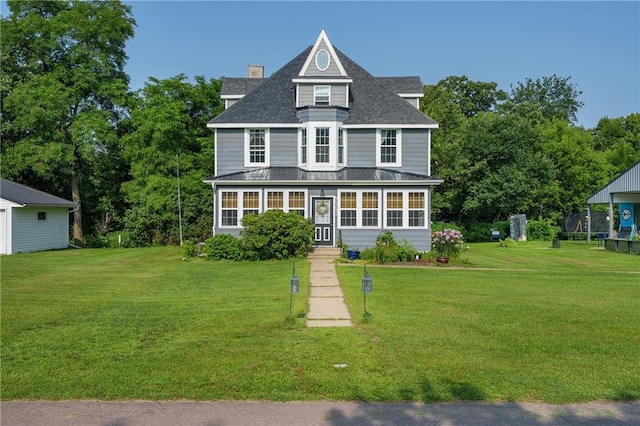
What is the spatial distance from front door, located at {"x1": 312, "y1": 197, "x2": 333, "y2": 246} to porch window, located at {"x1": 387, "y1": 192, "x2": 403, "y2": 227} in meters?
2.64

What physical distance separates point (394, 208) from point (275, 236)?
6001mm

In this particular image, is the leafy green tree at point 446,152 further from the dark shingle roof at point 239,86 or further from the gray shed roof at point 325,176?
the dark shingle roof at point 239,86

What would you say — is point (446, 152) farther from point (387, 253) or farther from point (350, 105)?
point (387, 253)

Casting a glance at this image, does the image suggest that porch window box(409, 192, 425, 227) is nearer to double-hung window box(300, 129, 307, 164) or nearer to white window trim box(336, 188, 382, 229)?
white window trim box(336, 188, 382, 229)

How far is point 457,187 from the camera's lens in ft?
117

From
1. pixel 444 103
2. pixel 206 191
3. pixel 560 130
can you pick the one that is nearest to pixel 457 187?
pixel 444 103

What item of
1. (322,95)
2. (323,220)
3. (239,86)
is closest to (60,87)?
(239,86)

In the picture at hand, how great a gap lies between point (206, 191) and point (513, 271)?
20643mm

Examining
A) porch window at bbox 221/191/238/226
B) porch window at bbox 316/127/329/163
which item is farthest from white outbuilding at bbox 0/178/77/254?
porch window at bbox 316/127/329/163

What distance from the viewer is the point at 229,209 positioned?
23531 mm

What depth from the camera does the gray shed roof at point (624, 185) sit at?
2670 cm

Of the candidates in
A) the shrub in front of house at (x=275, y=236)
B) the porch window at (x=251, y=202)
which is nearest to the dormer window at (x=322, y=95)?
the porch window at (x=251, y=202)

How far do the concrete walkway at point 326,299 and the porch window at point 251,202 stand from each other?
15.7 feet

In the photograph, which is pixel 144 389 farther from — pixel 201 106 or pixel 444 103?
pixel 444 103
